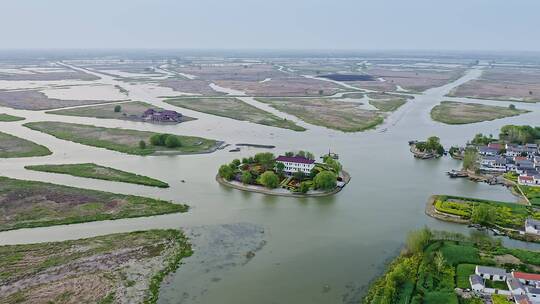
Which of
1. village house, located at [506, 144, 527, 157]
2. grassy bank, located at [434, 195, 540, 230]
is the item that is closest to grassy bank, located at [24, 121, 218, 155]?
grassy bank, located at [434, 195, 540, 230]

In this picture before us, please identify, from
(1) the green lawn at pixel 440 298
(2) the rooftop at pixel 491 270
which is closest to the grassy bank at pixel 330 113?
(2) the rooftop at pixel 491 270

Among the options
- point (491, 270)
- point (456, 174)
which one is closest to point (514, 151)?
point (456, 174)

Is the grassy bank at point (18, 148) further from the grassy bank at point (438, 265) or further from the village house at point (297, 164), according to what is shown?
the grassy bank at point (438, 265)

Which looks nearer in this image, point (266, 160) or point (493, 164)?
point (266, 160)

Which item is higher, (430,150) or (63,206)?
(430,150)

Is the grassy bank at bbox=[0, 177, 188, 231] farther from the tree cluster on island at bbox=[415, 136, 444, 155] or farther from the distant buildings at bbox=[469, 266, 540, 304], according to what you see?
the tree cluster on island at bbox=[415, 136, 444, 155]

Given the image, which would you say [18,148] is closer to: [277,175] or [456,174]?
[277,175]

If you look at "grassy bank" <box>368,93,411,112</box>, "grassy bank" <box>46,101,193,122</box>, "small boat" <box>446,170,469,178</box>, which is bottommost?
"small boat" <box>446,170,469,178</box>
